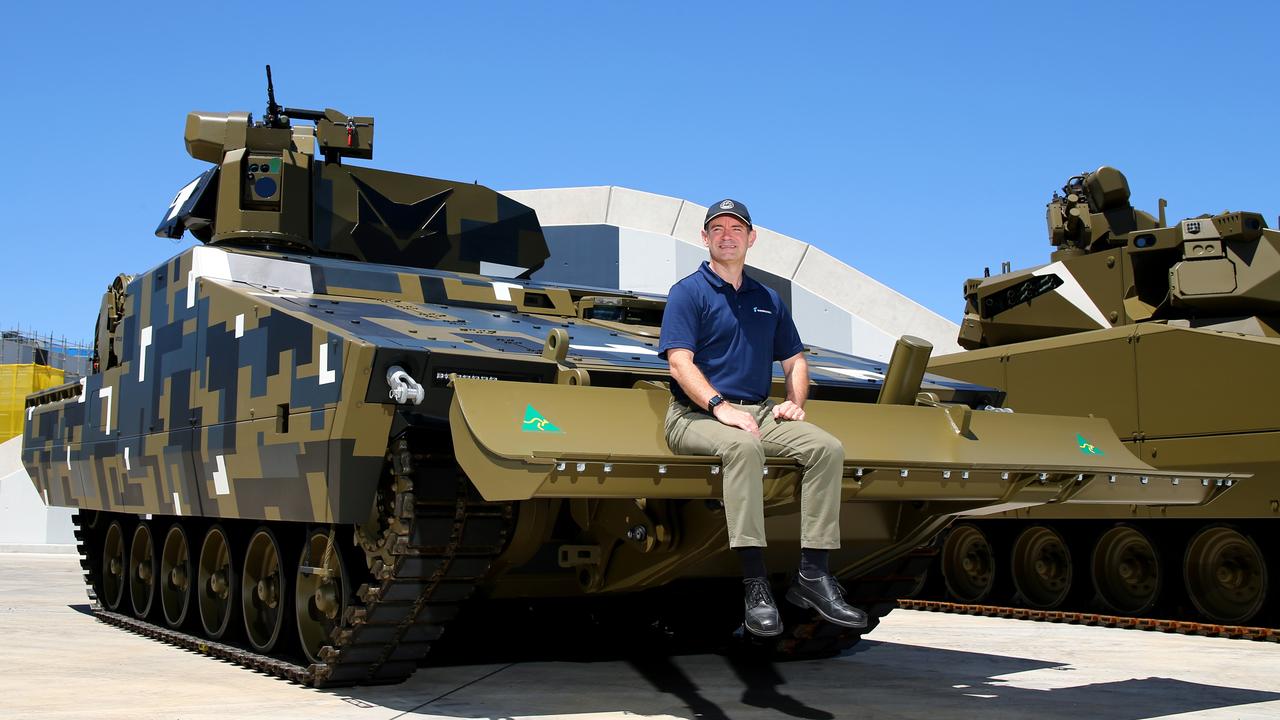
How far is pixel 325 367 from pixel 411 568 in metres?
1.02

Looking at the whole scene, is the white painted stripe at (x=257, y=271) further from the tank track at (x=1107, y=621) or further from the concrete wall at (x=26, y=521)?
the concrete wall at (x=26, y=521)

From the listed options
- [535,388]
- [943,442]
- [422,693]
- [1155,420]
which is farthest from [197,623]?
[1155,420]

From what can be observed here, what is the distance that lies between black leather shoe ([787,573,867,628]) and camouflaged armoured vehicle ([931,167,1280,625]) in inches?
241

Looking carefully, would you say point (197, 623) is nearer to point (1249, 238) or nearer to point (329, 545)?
point (329, 545)

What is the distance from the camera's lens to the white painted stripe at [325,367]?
6293 millimetres

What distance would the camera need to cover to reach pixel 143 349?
924 centimetres

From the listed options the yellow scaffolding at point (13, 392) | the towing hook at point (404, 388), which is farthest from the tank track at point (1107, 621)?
the yellow scaffolding at point (13, 392)

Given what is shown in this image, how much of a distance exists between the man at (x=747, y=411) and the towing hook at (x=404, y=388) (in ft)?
3.52

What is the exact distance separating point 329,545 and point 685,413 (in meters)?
2.45

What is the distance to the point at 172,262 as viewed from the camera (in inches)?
345

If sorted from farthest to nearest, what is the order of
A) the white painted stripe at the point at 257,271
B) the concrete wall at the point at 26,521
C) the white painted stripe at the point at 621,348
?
the concrete wall at the point at 26,521
the white painted stripe at the point at 257,271
the white painted stripe at the point at 621,348

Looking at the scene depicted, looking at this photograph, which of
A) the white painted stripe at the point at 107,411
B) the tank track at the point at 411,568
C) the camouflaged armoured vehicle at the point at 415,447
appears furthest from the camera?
the white painted stripe at the point at 107,411

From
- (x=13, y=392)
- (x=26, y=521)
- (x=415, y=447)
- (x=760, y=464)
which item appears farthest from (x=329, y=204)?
(x=13, y=392)

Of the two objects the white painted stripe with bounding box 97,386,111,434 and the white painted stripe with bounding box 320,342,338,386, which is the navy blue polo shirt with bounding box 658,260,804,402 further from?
the white painted stripe with bounding box 97,386,111,434
